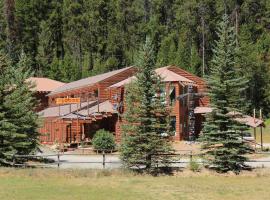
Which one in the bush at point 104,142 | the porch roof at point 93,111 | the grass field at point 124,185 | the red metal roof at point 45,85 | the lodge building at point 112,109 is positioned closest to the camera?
the grass field at point 124,185

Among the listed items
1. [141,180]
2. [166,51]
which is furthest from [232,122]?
[166,51]

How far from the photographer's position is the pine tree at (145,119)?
35.0m

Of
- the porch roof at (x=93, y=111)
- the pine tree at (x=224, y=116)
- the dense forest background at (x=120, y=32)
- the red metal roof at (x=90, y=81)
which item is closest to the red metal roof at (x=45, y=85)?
the red metal roof at (x=90, y=81)

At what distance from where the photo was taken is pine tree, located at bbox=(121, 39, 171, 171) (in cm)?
3497

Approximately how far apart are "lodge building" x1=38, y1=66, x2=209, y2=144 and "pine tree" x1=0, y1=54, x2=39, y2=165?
10479 mm

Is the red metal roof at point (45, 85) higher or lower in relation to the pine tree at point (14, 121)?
higher

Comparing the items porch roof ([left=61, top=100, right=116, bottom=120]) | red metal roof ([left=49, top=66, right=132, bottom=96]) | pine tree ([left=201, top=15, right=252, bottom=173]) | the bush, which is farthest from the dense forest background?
pine tree ([left=201, top=15, right=252, bottom=173])

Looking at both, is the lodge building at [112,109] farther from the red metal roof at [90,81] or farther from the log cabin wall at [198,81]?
the red metal roof at [90,81]

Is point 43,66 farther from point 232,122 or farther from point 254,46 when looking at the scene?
point 232,122

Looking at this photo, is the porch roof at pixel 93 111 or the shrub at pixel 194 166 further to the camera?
the porch roof at pixel 93 111

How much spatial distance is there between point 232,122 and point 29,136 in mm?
14038

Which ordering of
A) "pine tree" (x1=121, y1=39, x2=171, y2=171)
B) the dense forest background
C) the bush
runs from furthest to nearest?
the dense forest background, the bush, "pine tree" (x1=121, y1=39, x2=171, y2=171)

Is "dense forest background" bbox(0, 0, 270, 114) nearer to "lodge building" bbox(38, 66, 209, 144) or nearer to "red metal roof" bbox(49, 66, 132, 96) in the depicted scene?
"red metal roof" bbox(49, 66, 132, 96)

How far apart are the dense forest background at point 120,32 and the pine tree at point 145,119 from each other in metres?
42.7
